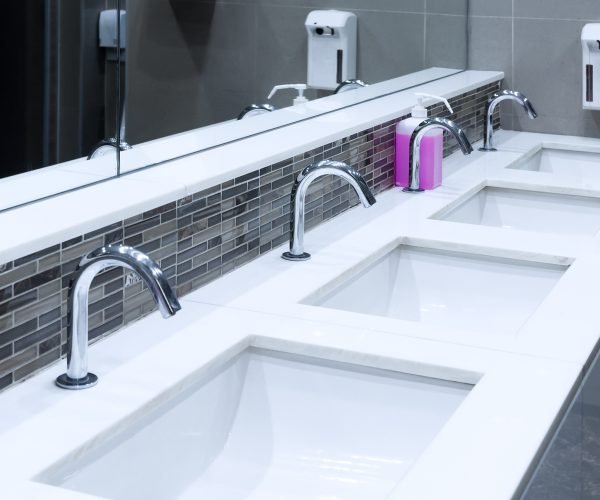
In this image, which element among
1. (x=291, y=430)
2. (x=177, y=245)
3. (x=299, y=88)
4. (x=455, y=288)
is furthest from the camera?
(x=299, y=88)

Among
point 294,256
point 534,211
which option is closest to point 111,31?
point 294,256

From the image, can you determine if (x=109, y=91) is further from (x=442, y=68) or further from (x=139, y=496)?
(x=442, y=68)

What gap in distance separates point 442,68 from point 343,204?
3.03ft

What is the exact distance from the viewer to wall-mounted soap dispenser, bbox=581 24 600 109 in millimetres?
2889

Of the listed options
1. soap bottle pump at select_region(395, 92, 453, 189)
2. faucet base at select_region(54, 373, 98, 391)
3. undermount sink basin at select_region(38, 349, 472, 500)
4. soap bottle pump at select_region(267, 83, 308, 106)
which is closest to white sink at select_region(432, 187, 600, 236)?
soap bottle pump at select_region(395, 92, 453, 189)

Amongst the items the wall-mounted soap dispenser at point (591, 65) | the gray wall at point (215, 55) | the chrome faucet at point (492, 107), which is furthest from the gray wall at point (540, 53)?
the gray wall at point (215, 55)

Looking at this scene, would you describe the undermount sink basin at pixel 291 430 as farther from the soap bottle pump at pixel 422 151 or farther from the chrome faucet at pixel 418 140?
the soap bottle pump at pixel 422 151

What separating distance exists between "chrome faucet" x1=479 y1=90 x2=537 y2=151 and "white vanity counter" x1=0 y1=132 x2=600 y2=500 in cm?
61

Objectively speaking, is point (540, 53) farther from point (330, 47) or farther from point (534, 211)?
point (330, 47)

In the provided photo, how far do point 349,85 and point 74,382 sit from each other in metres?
1.26

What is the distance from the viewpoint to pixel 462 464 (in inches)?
45.7

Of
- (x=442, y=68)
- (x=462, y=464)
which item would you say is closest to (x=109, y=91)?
(x=462, y=464)

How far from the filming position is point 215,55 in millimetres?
1836

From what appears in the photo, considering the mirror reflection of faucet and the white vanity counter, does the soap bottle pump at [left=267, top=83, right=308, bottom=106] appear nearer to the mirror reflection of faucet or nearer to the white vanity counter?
the mirror reflection of faucet
